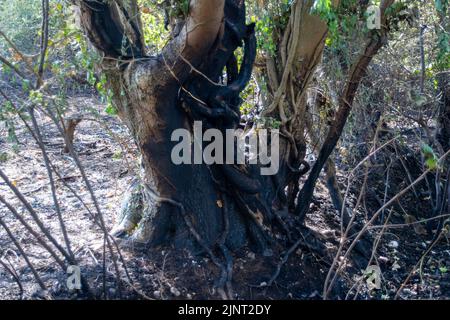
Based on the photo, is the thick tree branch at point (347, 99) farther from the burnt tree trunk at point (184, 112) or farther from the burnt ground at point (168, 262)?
the burnt tree trunk at point (184, 112)

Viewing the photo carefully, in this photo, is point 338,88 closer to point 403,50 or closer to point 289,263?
point 403,50

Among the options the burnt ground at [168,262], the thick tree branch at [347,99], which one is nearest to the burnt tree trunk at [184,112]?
the burnt ground at [168,262]

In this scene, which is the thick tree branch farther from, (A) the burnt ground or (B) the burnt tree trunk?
(B) the burnt tree trunk

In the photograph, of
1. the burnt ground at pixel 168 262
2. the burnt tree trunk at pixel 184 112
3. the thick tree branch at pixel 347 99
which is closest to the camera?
the burnt tree trunk at pixel 184 112

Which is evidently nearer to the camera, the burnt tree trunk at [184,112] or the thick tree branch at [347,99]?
the burnt tree trunk at [184,112]

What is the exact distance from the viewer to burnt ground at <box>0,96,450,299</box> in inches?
159

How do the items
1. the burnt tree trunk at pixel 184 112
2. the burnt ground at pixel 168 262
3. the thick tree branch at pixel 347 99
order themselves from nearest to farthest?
the burnt tree trunk at pixel 184 112, the burnt ground at pixel 168 262, the thick tree branch at pixel 347 99

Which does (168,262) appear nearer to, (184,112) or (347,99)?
(184,112)

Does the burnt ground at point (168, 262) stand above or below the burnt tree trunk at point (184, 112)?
below

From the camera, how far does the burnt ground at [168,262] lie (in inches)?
159

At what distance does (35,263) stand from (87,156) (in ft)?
9.64

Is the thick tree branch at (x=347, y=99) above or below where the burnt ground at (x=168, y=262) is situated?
above

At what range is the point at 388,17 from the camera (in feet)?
15.2
